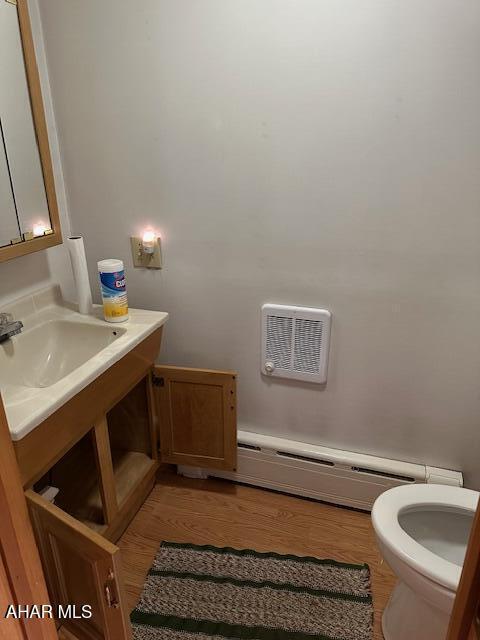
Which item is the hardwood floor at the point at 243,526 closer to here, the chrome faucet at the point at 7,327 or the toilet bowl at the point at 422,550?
the toilet bowl at the point at 422,550

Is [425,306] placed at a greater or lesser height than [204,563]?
greater

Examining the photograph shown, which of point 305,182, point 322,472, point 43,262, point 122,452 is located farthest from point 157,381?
point 305,182

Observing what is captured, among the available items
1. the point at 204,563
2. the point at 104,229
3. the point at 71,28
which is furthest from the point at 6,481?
the point at 71,28

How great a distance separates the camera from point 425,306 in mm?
1528

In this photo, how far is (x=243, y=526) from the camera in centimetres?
178

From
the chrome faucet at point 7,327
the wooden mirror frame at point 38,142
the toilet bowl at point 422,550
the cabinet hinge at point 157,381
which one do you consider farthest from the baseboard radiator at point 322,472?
the wooden mirror frame at point 38,142

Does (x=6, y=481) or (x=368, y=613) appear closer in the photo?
(x=6, y=481)

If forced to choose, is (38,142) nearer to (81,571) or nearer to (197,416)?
(197,416)

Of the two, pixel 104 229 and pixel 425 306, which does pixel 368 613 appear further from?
pixel 104 229

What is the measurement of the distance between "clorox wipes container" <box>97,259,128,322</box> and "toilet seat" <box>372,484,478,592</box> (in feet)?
3.35

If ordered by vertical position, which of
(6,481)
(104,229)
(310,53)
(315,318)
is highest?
(310,53)

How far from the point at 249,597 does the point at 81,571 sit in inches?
25.8

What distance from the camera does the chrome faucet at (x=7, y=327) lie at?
1407mm

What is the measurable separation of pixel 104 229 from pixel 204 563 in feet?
4.21
